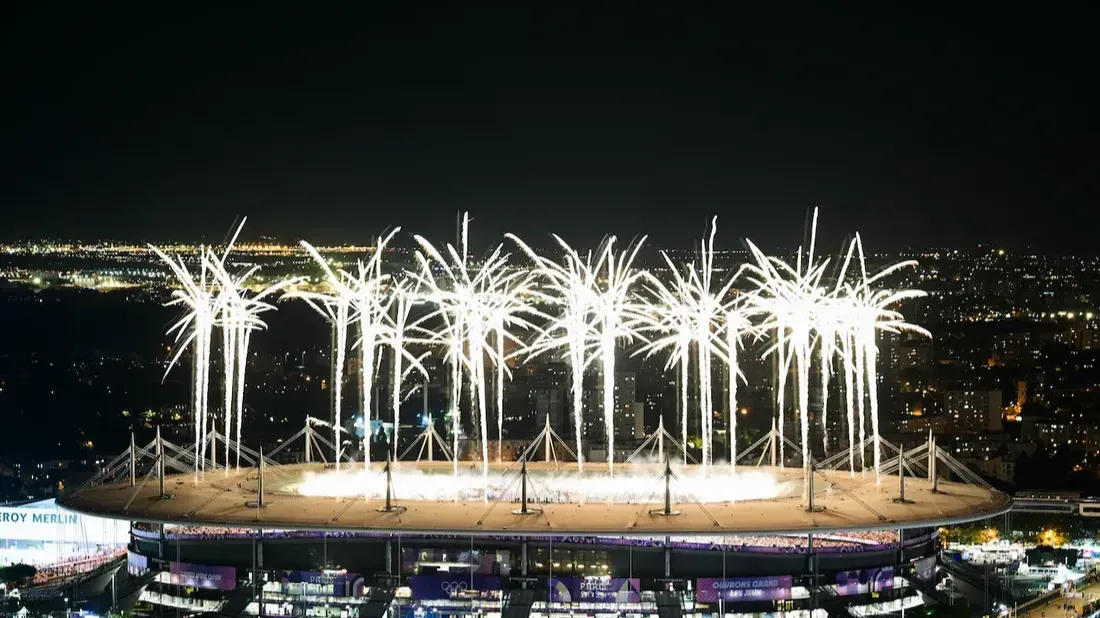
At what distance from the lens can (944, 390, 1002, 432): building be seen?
54031 mm

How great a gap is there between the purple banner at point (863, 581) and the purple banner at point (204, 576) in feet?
28.0

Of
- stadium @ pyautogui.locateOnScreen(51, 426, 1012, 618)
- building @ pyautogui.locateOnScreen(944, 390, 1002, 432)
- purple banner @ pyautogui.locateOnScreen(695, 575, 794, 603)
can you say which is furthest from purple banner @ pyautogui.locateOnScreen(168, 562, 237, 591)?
building @ pyautogui.locateOnScreen(944, 390, 1002, 432)

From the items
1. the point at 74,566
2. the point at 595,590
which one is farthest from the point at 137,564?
the point at 595,590

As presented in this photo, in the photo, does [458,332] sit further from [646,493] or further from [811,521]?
[811,521]

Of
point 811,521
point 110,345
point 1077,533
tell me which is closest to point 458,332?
point 811,521

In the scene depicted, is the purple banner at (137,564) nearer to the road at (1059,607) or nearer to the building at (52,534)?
the building at (52,534)

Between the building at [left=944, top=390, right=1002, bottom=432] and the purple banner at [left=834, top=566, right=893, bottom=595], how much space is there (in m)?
33.5

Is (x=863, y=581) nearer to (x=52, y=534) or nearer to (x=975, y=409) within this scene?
(x=52, y=534)

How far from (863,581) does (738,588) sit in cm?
203

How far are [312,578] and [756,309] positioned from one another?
8.92 meters

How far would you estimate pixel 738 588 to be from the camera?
20.5 metres

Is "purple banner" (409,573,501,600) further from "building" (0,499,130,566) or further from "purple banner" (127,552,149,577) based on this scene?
"building" (0,499,130,566)

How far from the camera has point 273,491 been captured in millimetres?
24312

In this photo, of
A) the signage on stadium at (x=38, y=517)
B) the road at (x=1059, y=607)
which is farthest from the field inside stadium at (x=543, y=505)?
the signage on stadium at (x=38, y=517)
